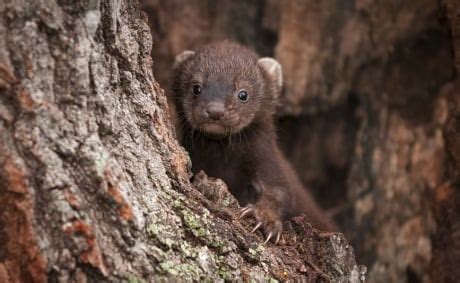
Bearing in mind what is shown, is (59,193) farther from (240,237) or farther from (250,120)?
(250,120)

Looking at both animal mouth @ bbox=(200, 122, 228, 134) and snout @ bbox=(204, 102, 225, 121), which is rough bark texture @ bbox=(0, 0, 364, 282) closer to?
snout @ bbox=(204, 102, 225, 121)

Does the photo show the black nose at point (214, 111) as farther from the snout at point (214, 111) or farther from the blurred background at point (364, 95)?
the blurred background at point (364, 95)

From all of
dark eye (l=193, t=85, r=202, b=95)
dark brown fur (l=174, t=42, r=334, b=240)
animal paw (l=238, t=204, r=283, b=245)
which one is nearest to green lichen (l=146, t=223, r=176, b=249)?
animal paw (l=238, t=204, r=283, b=245)

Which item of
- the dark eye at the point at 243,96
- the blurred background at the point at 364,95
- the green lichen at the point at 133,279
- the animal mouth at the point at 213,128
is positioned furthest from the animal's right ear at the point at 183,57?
the green lichen at the point at 133,279

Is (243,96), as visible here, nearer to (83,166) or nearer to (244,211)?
(244,211)

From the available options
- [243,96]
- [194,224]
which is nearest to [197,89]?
[243,96]
